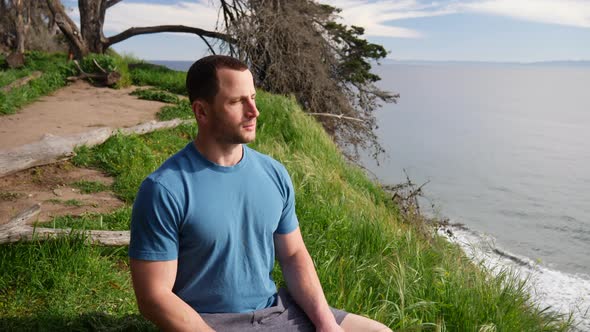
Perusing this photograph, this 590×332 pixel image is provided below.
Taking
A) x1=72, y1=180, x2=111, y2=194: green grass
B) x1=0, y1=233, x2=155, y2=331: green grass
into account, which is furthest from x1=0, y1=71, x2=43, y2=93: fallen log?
x1=0, y1=233, x2=155, y2=331: green grass

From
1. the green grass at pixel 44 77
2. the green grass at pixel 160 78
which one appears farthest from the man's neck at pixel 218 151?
the green grass at pixel 160 78

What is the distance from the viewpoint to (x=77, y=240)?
13.9ft

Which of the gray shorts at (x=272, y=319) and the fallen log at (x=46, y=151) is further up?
the gray shorts at (x=272, y=319)

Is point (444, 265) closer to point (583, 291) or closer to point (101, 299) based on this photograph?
point (101, 299)

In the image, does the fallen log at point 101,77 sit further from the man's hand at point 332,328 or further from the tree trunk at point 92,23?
the man's hand at point 332,328

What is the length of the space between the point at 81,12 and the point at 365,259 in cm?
1609

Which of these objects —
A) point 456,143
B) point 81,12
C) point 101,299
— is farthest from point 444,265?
point 456,143

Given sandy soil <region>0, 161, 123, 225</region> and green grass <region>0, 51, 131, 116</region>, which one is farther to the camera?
green grass <region>0, 51, 131, 116</region>

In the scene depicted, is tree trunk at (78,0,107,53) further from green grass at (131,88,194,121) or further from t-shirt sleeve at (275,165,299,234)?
t-shirt sleeve at (275,165,299,234)

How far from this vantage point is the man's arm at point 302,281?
247 cm

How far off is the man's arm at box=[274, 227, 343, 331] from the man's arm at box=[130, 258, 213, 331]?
50cm

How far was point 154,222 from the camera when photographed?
7.10 feet

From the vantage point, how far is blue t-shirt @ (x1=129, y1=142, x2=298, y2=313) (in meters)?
2.18

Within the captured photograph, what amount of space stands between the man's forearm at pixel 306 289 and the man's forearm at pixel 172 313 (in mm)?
496
